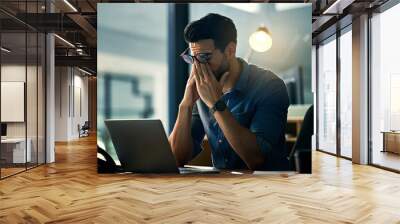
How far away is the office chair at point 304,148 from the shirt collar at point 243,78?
110 cm

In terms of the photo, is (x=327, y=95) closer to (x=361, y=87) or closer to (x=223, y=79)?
(x=361, y=87)

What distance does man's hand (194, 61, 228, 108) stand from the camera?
6.12 m

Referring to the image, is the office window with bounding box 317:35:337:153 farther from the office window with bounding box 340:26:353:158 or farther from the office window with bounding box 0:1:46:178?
the office window with bounding box 0:1:46:178

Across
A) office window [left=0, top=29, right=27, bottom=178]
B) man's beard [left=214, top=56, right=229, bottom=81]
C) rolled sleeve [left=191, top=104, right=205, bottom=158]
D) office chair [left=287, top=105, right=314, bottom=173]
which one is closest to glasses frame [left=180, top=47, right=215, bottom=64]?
man's beard [left=214, top=56, right=229, bottom=81]

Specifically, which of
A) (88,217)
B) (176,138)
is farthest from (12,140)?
(88,217)

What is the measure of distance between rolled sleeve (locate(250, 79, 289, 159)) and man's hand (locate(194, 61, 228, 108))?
2.17 feet

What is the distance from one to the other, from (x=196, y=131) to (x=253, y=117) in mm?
906

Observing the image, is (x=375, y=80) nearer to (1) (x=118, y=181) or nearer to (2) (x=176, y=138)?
(2) (x=176, y=138)

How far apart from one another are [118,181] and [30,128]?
98.3 inches

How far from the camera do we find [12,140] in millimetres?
6762

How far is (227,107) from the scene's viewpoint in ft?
20.0

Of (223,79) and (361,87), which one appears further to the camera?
(361,87)

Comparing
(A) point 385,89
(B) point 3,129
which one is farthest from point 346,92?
(B) point 3,129

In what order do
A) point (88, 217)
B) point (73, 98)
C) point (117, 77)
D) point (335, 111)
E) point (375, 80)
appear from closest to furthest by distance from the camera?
point (88, 217) < point (117, 77) < point (375, 80) < point (335, 111) < point (73, 98)
